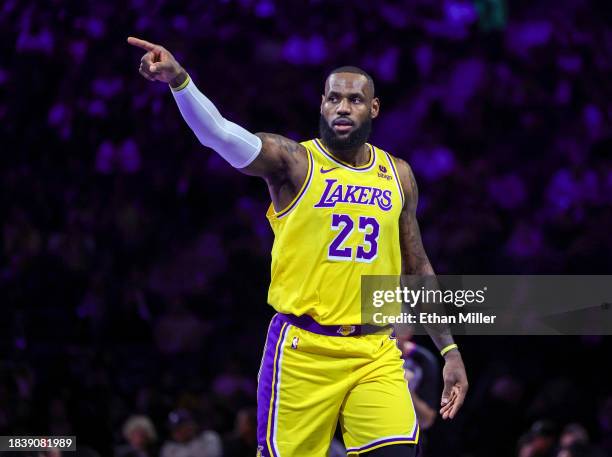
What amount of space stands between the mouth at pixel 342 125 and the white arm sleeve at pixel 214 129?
1.29ft

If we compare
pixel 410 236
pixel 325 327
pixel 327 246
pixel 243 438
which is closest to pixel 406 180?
pixel 410 236

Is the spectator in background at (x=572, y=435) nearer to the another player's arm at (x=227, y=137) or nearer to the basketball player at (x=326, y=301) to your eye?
the basketball player at (x=326, y=301)

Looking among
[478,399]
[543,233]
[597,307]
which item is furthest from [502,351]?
[597,307]

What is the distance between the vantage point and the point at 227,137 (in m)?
3.99

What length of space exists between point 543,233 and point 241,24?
305 centimetres

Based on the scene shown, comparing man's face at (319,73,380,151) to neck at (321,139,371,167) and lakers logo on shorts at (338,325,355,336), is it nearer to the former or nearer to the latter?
neck at (321,139,371,167)

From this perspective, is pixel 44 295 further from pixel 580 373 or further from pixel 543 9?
pixel 543 9

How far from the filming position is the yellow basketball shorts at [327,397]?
407cm

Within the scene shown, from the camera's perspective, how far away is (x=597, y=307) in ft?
22.3

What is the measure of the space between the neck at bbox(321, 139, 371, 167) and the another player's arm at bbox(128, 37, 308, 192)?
16 centimetres

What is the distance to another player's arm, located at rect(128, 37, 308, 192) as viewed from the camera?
12.6 feet

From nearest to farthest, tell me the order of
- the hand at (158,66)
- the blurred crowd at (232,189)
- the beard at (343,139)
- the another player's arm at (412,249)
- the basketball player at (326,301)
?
the hand at (158,66) → the basketball player at (326,301) → the beard at (343,139) → the another player's arm at (412,249) → the blurred crowd at (232,189)

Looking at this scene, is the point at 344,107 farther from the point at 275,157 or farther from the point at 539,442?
the point at 539,442

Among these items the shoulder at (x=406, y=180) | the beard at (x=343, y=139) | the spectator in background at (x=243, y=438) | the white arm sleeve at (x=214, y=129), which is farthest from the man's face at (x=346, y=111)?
the spectator in background at (x=243, y=438)
